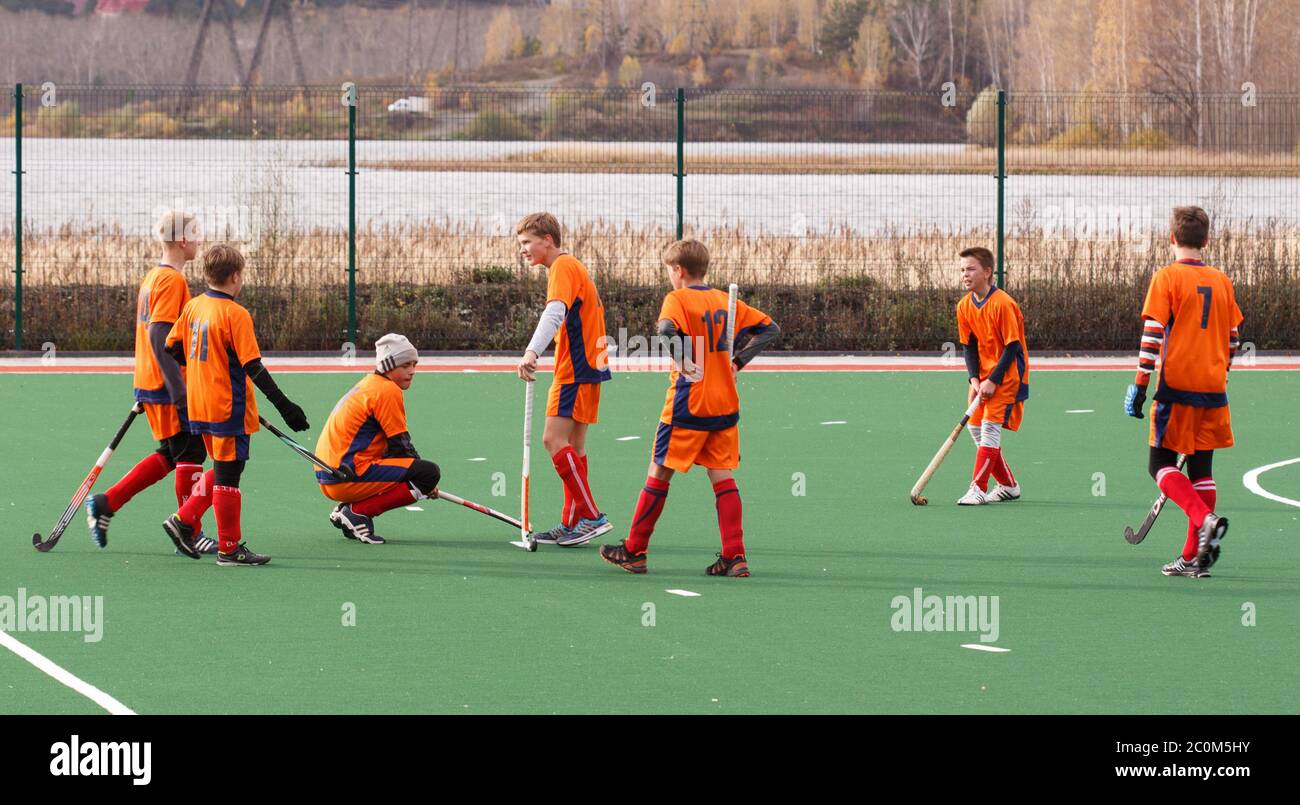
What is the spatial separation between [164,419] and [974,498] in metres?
4.83

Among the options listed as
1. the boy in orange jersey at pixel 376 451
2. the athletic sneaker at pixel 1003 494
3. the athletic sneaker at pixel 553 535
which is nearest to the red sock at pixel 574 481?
the athletic sneaker at pixel 553 535

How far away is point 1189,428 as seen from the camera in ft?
32.2

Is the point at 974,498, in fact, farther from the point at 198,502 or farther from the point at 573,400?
the point at 198,502

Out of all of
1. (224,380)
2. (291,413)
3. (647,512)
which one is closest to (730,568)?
(647,512)

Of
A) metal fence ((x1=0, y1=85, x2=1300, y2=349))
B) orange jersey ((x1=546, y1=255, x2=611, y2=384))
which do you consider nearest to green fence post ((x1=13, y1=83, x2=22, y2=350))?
metal fence ((x1=0, y1=85, x2=1300, y2=349))

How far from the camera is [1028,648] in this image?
838cm

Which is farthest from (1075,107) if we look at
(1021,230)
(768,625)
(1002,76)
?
(1002,76)

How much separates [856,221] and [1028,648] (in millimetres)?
23825

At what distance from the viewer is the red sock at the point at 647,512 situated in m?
9.86

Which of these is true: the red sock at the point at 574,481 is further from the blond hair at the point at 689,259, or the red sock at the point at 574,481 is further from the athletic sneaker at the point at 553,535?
the blond hair at the point at 689,259

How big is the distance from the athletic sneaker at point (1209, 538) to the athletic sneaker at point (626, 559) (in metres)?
2.65

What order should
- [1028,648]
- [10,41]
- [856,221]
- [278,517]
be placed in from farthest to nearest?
[10,41] → [856,221] → [278,517] → [1028,648]

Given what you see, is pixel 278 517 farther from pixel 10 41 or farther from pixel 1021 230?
pixel 10 41

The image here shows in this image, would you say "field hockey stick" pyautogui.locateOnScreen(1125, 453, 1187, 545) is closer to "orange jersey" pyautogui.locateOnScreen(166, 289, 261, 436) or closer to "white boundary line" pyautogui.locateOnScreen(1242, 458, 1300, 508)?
"white boundary line" pyautogui.locateOnScreen(1242, 458, 1300, 508)
